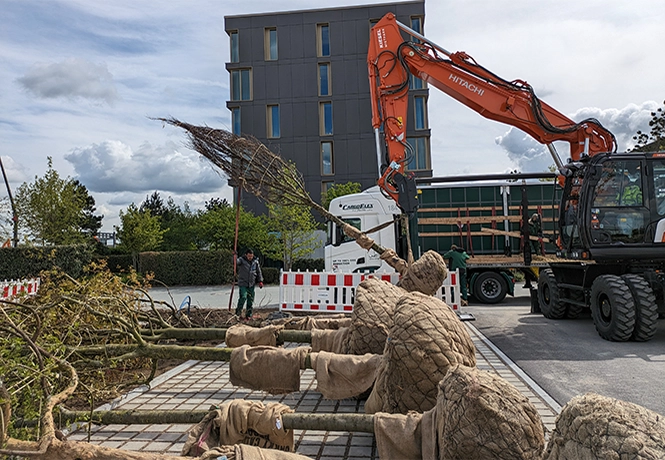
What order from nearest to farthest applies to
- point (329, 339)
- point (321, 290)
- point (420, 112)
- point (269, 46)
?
point (329, 339) → point (321, 290) → point (420, 112) → point (269, 46)

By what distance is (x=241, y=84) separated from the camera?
1492 inches

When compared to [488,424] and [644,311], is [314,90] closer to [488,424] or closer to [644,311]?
[644,311]

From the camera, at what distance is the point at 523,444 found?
232 centimetres

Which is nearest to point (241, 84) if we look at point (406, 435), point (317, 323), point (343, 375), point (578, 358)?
point (578, 358)

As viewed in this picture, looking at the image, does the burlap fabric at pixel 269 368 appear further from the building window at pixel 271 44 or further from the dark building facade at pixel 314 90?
the building window at pixel 271 44

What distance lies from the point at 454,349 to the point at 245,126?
35.6 meters

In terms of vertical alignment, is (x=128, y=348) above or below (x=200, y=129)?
below

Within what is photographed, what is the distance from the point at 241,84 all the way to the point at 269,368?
36.5 m

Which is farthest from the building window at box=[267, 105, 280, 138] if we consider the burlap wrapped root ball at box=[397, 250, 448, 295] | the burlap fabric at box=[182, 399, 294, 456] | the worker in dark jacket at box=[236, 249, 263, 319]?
the burlap fabric at box=[182, 399, 294, 456]

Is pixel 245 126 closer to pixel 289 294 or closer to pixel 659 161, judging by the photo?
pixel 289 294

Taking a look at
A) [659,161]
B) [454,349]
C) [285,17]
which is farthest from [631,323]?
[285,17]

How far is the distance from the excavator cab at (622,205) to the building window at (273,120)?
30.2 metres

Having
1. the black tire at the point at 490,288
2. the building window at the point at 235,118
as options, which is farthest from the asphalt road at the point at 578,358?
the building window at the point at 235,118

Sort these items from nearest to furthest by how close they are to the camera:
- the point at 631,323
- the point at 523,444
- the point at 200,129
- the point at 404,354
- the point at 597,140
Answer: the point at 523,444 < the point at 404,354 < the point at 200,129 < the point at 631,323 < the point at 597,140
